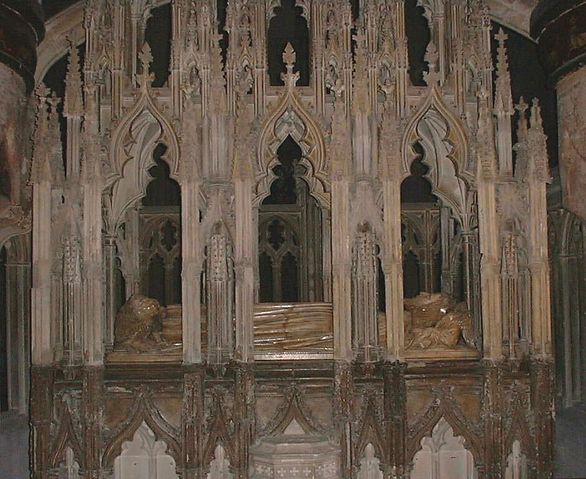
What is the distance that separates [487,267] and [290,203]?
4204 millimetres

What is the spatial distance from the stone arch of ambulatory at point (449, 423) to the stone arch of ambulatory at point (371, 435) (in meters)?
0.27

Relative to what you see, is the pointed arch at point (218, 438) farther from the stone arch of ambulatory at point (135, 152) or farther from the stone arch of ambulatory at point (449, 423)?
the stone arch of ambulatory at point (135, 152)

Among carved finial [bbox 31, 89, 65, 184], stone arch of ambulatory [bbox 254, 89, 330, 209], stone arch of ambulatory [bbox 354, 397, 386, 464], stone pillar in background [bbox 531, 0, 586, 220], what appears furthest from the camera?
stone arch of ambulatory [bbox 254, 89, 330, 209]

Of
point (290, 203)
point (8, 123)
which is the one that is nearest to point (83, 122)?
point (8, 123)

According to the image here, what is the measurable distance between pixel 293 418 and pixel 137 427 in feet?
5.06

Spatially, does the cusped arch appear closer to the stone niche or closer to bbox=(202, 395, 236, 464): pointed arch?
bbox=(202, 395, 236, 464): pointed arch

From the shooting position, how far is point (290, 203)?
12.4m

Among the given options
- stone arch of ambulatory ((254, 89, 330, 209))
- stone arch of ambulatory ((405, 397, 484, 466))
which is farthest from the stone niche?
stone arch of ambulatory ((254, 89, 330, 209))

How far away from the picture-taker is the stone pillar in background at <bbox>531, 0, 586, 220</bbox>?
8336 millimetres

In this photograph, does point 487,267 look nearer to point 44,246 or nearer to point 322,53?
point 322,53

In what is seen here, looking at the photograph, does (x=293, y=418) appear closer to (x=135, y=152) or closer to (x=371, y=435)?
(x=371, y=435)

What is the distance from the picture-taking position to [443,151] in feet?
32.7

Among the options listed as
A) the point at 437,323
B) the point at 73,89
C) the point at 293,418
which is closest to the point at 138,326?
the point at 293,418

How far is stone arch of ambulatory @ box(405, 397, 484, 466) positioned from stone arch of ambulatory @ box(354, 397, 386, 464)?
27 centimetres
